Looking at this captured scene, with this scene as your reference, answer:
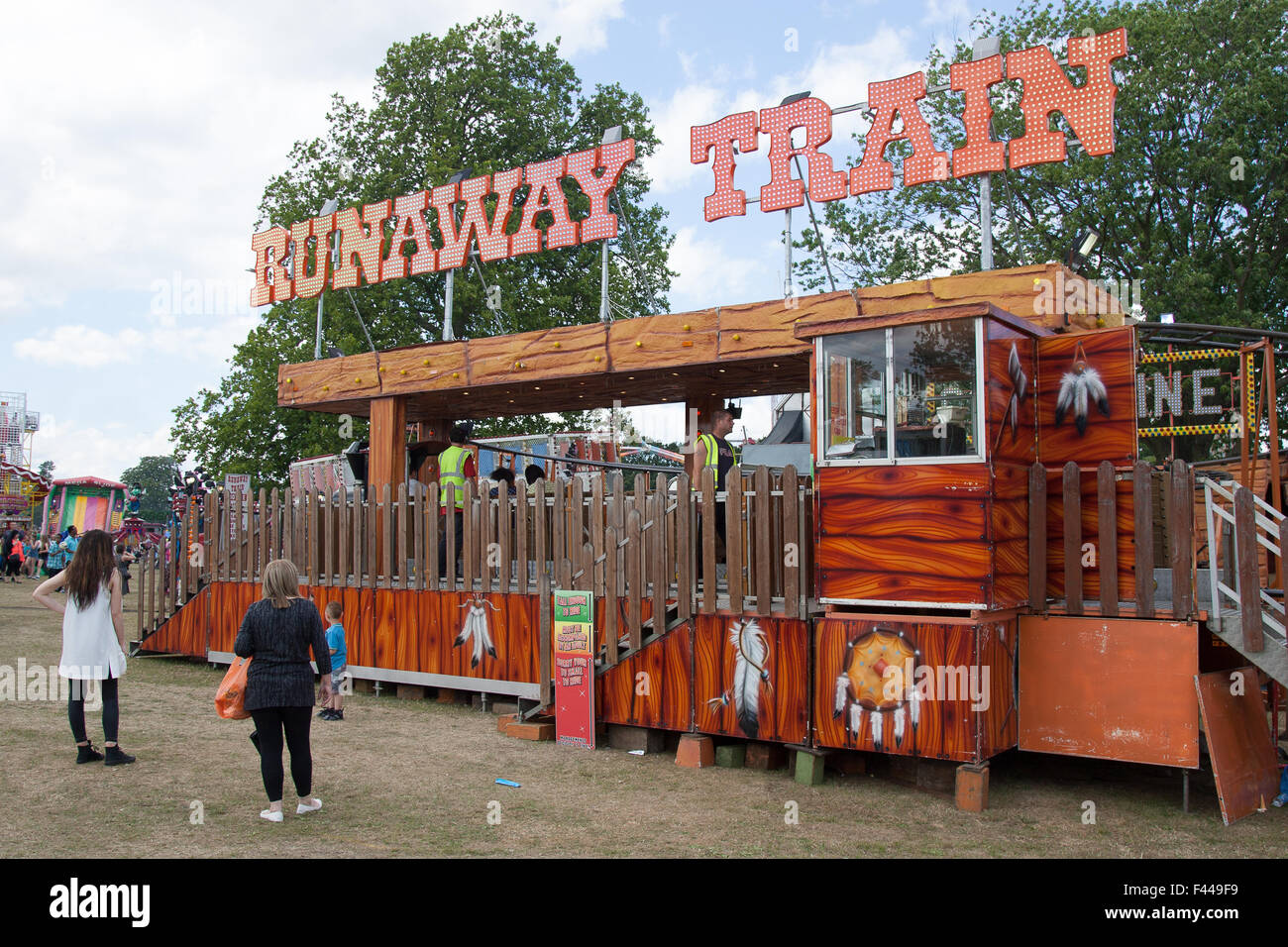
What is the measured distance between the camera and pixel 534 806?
7.09m

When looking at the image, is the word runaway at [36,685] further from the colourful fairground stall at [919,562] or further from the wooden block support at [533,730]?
the colourful fairground stall at [919,562]

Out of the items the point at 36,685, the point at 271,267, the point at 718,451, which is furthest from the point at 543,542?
the point at 271,267

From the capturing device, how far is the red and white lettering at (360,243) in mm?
16031

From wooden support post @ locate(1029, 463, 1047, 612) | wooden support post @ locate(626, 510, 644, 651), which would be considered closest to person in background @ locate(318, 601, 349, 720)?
wooden support post @ locate(626, 510, 644, 651)

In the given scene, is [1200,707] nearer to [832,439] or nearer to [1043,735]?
[1043,735]

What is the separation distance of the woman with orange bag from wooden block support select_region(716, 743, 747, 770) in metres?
3.47

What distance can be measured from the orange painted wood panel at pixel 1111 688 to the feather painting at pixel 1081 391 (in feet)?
5.28

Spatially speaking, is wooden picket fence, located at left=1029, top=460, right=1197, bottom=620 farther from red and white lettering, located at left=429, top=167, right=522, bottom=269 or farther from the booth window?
red and white lettering, located at left=429, top=167, right=522, bottom=269

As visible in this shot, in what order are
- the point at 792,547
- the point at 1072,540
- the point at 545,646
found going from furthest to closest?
the point at 545,646 → the point at 792,547 → the point at 1072,540

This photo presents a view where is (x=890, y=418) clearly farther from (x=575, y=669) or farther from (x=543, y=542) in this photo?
(x=543, y=542)

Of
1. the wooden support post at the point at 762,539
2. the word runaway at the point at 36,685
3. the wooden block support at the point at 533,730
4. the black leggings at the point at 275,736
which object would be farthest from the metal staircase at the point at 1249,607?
the word runaway at the point at 36,685

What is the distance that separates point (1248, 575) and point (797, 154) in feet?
23.3

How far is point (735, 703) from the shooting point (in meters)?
8.36

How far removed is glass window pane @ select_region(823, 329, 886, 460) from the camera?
7562mm
